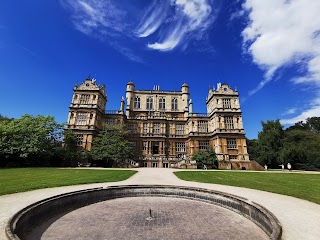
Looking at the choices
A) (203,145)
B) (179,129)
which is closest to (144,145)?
(179,129)

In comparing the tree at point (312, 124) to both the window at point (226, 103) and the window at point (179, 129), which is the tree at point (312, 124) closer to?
the window at point (226, 103)

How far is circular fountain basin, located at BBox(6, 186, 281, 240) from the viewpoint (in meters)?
6.52

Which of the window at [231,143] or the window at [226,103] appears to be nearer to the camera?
the window at [231,143]

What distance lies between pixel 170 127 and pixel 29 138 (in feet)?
94.4

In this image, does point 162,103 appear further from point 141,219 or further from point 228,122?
point 141,219

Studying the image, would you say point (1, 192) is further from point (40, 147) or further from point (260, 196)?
point (40, 147)

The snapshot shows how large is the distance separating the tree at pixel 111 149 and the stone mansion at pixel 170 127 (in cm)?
216

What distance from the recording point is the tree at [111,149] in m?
34.2

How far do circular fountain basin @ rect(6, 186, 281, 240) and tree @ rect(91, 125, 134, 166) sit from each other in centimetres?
2287

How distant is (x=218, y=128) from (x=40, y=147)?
34064 mm

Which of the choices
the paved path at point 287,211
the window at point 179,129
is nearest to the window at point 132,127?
the window at point 179,129

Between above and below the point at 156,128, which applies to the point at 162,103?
above

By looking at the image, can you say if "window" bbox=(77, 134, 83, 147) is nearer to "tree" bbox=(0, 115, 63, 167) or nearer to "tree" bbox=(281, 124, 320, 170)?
"tree" bbox=(0, 115, 63, 167)

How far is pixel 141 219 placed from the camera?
26.2ft
